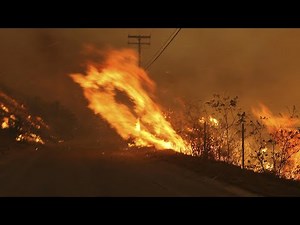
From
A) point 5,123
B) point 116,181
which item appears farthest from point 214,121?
point 5,123

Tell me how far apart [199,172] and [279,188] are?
15.8ft

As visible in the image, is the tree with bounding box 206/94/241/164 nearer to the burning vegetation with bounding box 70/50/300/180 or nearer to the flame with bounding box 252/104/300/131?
the burning vegetation with bounding box 70/50/300/180

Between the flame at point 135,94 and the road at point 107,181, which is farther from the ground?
the flame at point 135,94

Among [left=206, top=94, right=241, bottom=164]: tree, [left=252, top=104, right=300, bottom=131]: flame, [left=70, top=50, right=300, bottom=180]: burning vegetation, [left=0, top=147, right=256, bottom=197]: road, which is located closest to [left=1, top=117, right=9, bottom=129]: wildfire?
[left=70, top=50, right=300, bottom=180]: burning vegetation

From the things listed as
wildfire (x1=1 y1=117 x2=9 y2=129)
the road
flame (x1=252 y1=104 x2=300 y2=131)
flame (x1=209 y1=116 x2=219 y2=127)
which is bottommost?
the road

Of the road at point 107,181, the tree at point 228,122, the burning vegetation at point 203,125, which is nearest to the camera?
the road at point 107,181

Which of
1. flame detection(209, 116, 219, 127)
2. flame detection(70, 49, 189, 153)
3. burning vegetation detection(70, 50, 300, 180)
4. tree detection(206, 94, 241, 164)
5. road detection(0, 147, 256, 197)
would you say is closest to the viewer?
road detection(0, 147, 256, 197)

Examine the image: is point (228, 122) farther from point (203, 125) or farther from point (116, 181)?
point (116, 181)

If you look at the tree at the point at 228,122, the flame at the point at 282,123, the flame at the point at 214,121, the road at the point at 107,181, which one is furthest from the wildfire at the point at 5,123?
the flame at the point at 282,123

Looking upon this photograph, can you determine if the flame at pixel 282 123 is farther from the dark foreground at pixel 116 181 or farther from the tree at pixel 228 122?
the dark foreground at pixel 116 181

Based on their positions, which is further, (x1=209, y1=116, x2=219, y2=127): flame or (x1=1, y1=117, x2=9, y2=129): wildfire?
(x1=1, y1=117, x2=9, y2=129): wildfire

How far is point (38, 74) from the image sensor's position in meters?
57.2
